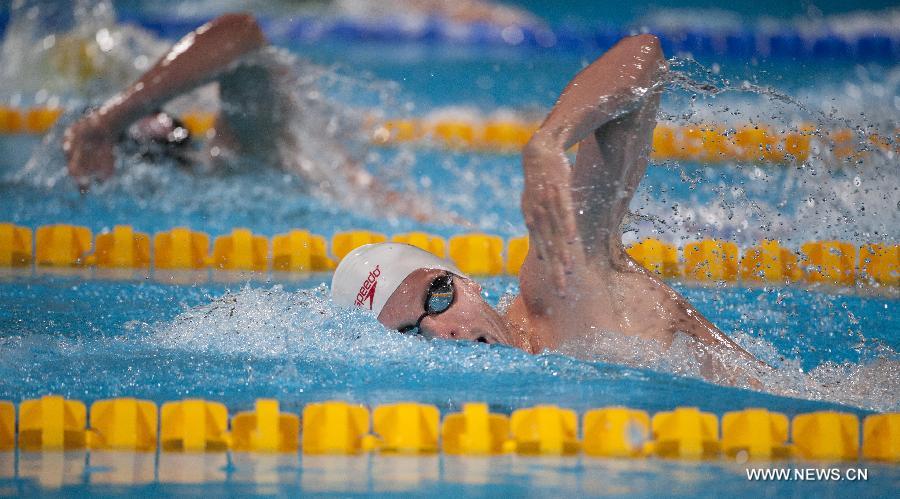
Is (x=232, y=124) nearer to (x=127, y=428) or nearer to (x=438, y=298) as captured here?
(x=438, y=298)

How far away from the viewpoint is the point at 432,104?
298 inches

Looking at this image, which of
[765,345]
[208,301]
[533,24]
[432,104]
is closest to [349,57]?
[432,104]

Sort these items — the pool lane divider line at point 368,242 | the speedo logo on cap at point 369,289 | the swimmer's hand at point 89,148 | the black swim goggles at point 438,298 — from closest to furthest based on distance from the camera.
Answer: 1. the black swim goggles at point 438,298
2. the speedo logo on cap at point 369,289
3. the pool lane divider line at point 368,242
4. the swimmer's hand at point 89,148

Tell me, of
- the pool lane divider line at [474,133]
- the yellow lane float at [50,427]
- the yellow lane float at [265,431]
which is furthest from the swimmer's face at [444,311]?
the pool lane divider line at [474,133]

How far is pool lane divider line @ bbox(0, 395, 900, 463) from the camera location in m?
2.26

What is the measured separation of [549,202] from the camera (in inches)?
93.6

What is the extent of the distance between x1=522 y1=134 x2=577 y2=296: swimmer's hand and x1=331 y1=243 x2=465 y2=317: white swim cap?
29 cm

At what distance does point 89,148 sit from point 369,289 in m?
1.78

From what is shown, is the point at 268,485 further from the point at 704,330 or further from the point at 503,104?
the point at 503,104

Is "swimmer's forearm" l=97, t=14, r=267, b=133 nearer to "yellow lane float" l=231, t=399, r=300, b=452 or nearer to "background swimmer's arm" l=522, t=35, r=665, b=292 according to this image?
"background swimmer's arm" l=522, t=35, r=665, b=292

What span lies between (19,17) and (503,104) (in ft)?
12.2

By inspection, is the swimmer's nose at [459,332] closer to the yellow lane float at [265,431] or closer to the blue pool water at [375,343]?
the blue pool water at [375,343]

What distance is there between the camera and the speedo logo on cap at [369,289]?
2684 millimetres

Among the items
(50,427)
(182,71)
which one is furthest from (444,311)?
(182,71)
